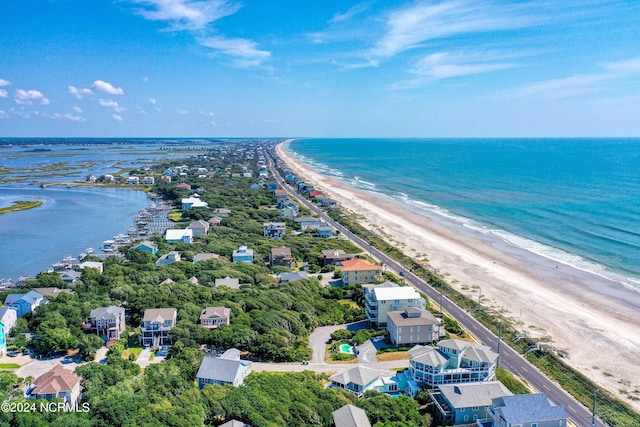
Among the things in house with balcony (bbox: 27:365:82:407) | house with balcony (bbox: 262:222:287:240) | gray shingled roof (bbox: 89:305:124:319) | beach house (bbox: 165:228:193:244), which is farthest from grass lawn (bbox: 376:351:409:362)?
beach house (bbox: 165:228:193:244)

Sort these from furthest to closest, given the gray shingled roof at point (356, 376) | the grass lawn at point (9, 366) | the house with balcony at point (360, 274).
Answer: the house with balcony at point (360, 274) → the grass lawn at point (9, 366) → the gray shingled roof at point (356, 376)

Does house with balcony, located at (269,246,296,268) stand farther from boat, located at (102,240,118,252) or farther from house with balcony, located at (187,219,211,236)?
boat, located at (102,240,118,252)

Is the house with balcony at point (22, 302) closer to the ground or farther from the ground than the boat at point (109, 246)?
farther from the ground

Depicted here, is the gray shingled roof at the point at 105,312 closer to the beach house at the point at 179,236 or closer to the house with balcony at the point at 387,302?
the house with balcony at the point at 387,302

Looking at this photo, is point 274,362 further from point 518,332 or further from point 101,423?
point 518,332

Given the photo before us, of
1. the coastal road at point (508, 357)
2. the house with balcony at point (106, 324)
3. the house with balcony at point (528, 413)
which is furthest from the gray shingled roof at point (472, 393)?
the house with balcony at point (106, 324)

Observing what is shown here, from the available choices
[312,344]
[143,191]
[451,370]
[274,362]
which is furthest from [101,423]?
[143,191]

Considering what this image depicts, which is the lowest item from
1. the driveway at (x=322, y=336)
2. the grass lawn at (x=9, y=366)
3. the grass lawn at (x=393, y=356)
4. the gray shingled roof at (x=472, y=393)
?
the driveway at (x=322, y=336)

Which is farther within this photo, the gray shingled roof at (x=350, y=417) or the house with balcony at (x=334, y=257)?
the house with balcony at (x=334, y=257)

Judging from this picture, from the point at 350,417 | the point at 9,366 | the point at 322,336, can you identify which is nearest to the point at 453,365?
the point at 350,417
